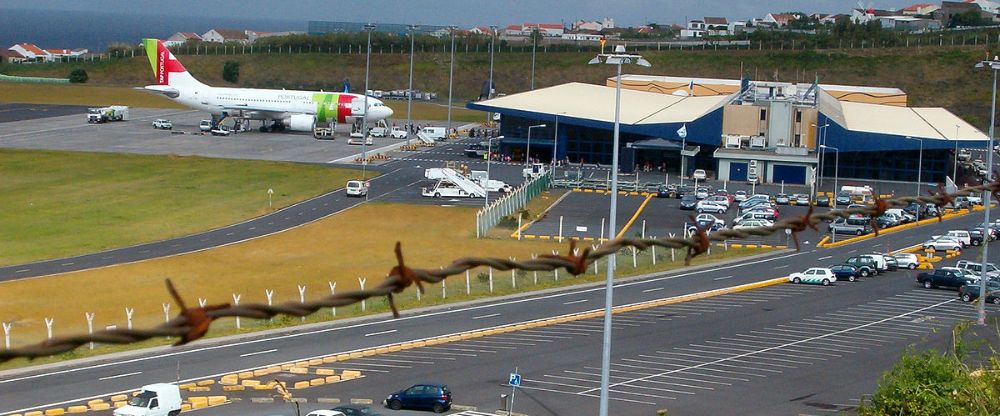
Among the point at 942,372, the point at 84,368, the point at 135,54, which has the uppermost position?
the point at 135,54

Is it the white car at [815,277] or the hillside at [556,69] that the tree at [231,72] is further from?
the white car at [815,277]

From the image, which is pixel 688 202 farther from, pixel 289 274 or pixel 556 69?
pixel 556 69

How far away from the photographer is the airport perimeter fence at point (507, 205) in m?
44.6

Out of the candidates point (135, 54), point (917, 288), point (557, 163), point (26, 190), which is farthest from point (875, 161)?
point (135, 54)

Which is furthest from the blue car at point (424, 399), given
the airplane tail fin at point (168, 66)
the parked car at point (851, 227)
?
the airplane tail fin at point (168, 66)

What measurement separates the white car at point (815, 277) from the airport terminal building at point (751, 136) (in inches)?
906

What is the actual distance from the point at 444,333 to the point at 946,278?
16.2m

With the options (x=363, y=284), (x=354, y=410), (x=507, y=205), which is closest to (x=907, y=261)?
(x=507, y=205)

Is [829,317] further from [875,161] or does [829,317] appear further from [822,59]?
[822,59]

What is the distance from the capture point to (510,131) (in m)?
70.2

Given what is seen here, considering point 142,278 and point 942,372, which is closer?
point 942,372

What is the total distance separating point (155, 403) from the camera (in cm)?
1944

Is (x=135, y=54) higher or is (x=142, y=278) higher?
Answer: (x=135, y=54)

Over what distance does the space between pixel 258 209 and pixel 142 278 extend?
1437cm
